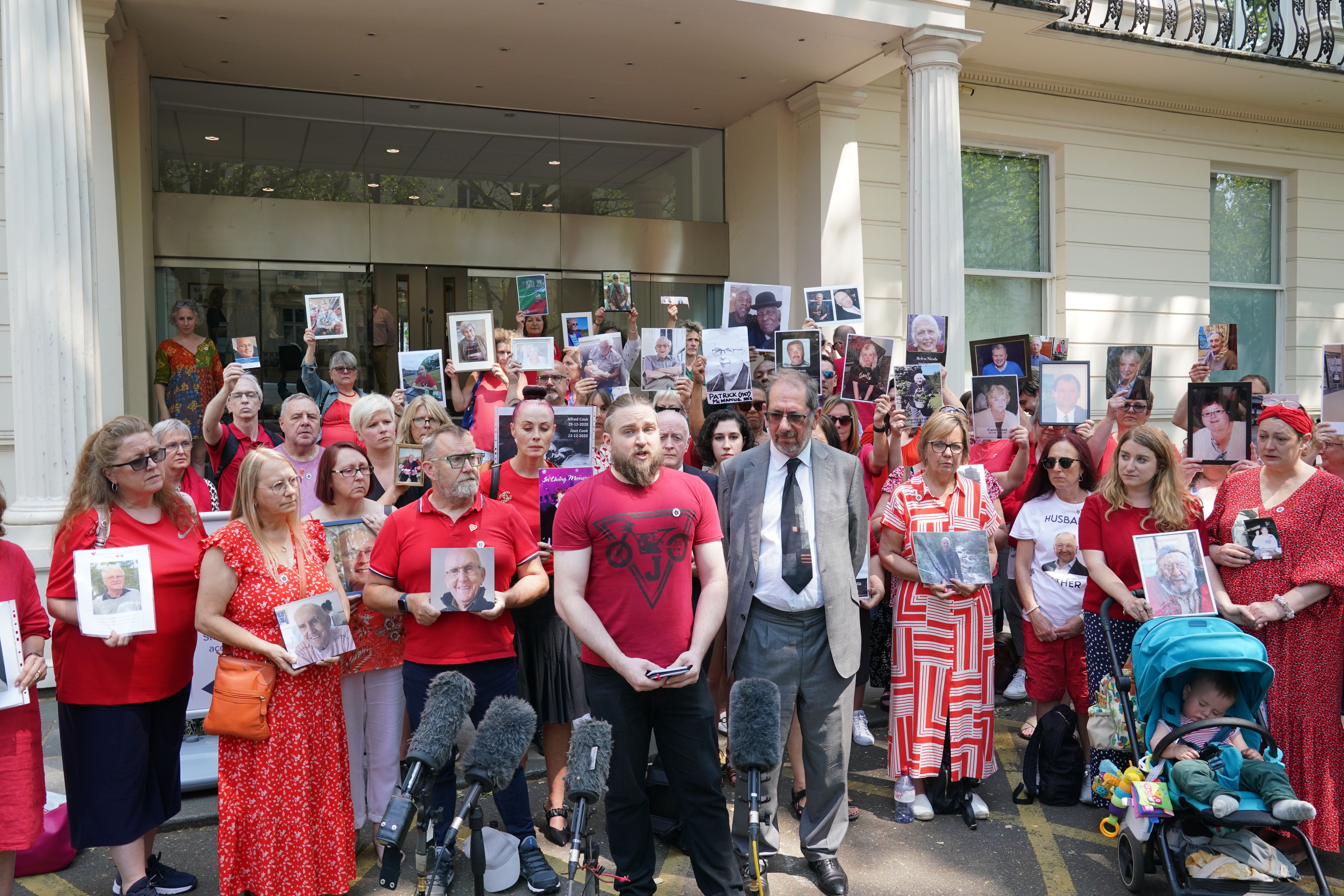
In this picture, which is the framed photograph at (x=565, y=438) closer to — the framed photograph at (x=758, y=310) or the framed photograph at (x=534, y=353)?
the framed photograph at (x=534, y=353)

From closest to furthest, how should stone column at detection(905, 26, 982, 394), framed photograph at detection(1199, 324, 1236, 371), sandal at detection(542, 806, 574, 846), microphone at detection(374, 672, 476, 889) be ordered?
microphone at detection(374, 672, 476, 889) → sandal at detection(542, 806, 574, 846) → framed photograph at detection(1199, 324, 1236, 371) → stone column at detection(905, 26, 982, 394)

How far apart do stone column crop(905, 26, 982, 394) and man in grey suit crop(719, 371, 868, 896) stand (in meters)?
5.44

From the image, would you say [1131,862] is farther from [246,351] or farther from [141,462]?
[246,351]

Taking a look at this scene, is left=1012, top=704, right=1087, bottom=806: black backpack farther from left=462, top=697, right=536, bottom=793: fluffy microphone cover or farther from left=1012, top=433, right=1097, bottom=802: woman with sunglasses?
left=462, top=697, right=536, bottom=793: fluffy microphone cover

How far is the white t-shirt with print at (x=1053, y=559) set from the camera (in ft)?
16.9

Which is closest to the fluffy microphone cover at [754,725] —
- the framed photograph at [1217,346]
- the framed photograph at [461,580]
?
the framed photograph at [461,580]

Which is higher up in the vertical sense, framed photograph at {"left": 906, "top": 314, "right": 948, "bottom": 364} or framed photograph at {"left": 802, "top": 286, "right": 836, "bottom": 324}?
framed photograph at {"left": 802, "top": 286, "right": 836, "bottom": 324}

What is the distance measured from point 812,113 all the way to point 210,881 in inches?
363

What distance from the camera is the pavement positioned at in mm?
4125

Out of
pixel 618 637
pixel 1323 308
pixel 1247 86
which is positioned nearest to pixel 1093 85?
pixel 1247 86

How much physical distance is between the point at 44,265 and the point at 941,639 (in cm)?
643

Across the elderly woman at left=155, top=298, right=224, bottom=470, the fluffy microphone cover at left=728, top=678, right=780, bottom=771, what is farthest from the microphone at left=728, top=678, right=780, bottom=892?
the elderly woman at left=155, top=298, right=224, bottom=470

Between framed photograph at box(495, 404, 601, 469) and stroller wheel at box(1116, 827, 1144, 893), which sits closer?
stroller wheel at box(1116, 827, 1144, 893)

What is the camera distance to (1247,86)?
12016mm
